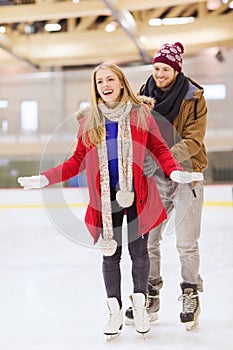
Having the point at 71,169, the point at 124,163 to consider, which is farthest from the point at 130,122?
the point at 71,169

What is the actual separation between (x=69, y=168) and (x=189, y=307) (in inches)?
27.0

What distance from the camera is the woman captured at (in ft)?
5.89

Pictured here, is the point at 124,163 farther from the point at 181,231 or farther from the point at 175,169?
the point at 181,231

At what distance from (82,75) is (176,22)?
6.97 feet

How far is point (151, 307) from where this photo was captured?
7.00ft

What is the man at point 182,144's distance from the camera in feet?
6.40

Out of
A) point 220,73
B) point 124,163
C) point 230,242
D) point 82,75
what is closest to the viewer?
point 124,163

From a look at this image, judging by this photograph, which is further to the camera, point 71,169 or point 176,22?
point 176,22

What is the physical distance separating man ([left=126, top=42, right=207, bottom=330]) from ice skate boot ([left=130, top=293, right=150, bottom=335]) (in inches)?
6.5

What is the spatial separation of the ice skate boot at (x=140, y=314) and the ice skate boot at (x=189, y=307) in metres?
0.17

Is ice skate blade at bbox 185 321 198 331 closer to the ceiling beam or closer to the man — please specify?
the man

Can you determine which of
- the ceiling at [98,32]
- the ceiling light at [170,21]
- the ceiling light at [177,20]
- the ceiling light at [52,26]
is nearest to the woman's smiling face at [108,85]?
the ceiling at [98,32]

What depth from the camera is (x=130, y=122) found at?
5.95 ft

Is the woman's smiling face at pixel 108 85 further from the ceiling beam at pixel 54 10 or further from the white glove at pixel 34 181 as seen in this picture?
the ceiling beam at pixel 54 10
